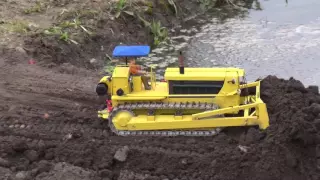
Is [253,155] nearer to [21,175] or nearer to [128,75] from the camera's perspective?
[128,75]

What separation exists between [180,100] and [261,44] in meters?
8.18

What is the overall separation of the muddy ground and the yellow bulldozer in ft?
0.62

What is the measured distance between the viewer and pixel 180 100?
9.52m

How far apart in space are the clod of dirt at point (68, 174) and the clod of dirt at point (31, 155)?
53 cm

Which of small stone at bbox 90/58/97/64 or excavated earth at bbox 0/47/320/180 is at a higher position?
small stone at bbox 90/58/97/64

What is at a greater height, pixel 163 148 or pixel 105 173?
pixel 163 148

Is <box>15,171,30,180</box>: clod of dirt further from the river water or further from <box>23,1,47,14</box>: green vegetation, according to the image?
<box>23,1,47,14</box>: green vegetation

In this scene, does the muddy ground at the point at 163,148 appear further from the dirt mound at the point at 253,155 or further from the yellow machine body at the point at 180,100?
the yellow machine body at the point at 180,100

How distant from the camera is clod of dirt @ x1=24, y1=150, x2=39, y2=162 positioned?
8969 millimetres

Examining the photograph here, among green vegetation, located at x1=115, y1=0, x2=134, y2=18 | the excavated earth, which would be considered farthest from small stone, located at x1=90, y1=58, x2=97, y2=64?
the excavated earth

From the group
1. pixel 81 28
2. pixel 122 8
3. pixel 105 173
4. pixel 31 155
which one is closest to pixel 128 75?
pixel 105 173

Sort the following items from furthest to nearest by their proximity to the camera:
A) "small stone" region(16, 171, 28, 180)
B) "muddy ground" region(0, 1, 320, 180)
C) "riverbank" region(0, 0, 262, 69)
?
"riverbank" region(0, 0, 262, 69), "muddy ground" region(0, 1, 320, 180), "small stone" region(16, 171, 28, 180)

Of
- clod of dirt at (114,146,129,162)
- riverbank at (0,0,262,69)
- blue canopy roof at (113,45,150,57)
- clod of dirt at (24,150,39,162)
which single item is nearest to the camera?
clod of dirt at (114,146,129,162)

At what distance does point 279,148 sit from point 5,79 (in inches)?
252
